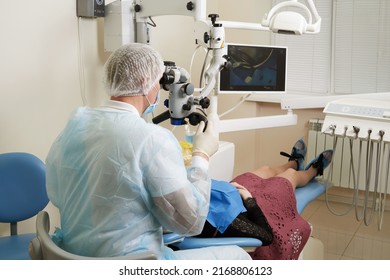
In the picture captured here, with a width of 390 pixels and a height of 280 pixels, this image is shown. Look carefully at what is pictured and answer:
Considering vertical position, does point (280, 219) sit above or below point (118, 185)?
below

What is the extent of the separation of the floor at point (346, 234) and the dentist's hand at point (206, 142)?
52.9 inches

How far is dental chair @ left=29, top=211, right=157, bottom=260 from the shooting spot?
3.88ft

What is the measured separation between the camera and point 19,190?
188 centimetres

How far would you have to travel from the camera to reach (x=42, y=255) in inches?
51.9

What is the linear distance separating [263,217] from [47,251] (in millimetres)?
1001

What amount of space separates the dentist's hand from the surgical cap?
310 mm

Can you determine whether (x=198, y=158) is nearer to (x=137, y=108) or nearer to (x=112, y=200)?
(x=137, y=108)

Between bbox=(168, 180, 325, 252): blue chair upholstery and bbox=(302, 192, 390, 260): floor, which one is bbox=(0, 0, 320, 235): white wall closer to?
bbox=(168, 180, 325, 252): blue chair upholstery

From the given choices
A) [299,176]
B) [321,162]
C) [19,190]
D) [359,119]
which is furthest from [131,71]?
[321,162]

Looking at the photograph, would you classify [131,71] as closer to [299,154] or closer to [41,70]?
[41,70]

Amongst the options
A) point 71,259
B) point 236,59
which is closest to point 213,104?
point 236,59

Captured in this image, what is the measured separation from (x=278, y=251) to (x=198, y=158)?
65 centimetres

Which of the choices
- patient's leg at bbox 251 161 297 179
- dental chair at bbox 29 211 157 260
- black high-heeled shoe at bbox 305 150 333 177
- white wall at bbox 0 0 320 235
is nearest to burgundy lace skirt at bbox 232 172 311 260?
patient's leg at bbox 251 161 297 179

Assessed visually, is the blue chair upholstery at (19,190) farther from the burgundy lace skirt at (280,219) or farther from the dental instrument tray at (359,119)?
the dental instrument tray at (359,119)
